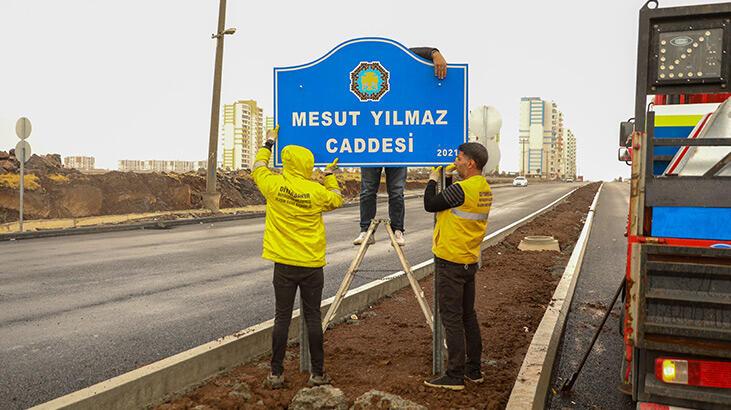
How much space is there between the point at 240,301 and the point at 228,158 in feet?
307

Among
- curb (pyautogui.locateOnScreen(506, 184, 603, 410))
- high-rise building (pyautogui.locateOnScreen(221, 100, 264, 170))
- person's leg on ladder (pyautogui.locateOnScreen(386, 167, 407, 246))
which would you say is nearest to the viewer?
curb (pyautogui.locateOnScreen(506, 184, 603, 410))

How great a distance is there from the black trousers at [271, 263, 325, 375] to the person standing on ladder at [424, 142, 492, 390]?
885 mm

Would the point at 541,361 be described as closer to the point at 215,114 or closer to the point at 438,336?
the point at 438,336

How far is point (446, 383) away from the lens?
4.23 metres

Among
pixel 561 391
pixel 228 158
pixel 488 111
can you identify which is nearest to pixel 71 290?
pixel 561 391

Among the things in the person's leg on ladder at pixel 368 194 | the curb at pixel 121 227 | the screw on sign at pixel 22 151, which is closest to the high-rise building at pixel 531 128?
the curb at pixel 121 227

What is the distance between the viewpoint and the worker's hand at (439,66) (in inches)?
173

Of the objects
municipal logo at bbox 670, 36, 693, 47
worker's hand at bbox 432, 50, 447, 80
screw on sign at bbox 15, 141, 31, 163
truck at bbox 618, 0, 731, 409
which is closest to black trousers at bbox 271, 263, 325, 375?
worker's hand at bbox 432, 50, 447, 80

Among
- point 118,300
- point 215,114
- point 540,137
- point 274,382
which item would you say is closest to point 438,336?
point 274,382

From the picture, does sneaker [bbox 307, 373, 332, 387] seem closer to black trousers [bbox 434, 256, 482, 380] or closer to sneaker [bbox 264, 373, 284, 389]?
sneaker [bbox 264, 373, 284, 389]

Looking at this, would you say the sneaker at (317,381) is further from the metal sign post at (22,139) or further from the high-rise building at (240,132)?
the high-rise building at (240,132)

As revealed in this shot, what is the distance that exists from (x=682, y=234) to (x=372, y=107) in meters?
2.41

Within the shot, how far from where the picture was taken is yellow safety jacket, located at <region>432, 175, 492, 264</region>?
425cm

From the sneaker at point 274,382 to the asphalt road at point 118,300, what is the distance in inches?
56.1
